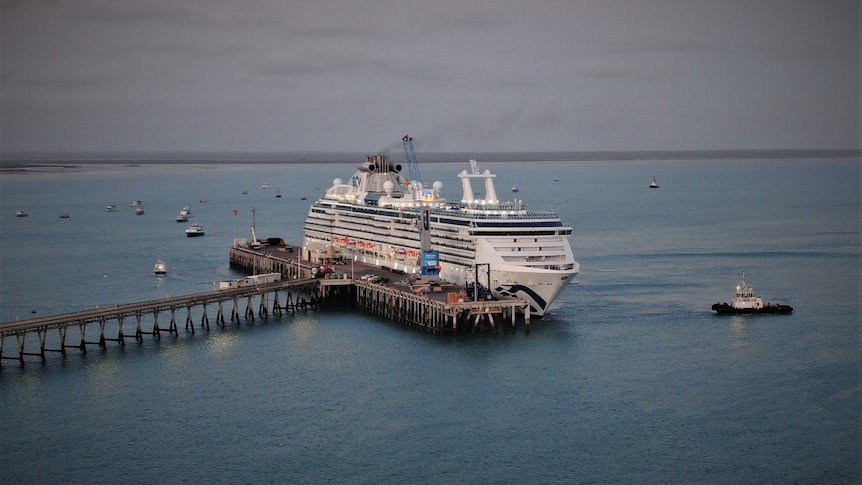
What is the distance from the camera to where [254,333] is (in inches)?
2445

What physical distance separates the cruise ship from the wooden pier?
1.65m

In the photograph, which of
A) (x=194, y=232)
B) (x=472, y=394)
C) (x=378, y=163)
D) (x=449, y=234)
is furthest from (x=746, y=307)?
(x=194, y=232)

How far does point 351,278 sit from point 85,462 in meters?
34.8

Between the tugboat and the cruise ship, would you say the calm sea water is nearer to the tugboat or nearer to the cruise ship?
the tugboat

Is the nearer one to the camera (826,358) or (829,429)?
(829,429)

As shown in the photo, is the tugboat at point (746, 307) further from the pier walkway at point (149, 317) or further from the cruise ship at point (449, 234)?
the pier walkway at point (149, 317)

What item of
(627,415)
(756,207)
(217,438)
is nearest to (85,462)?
(217,438)

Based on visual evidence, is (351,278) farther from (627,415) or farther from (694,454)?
(694,454)

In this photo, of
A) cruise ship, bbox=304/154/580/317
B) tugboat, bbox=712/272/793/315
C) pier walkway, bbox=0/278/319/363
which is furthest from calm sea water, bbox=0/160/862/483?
cruise ship, bbox=304/154/580/317

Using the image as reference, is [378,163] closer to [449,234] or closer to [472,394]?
[449,234]

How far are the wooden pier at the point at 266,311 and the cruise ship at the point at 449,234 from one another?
5.42ft

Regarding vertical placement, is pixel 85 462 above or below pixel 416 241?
below

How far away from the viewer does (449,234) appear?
225 ft

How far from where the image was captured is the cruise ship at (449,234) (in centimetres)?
6238
